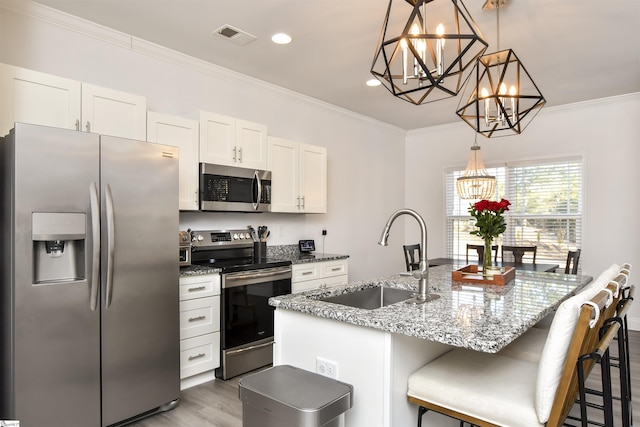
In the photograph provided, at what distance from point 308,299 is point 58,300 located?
55.4 inches

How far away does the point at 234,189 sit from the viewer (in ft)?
11.7

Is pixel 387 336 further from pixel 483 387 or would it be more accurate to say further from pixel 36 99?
pixel 36 99

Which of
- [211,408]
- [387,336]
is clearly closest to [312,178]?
[211,408]

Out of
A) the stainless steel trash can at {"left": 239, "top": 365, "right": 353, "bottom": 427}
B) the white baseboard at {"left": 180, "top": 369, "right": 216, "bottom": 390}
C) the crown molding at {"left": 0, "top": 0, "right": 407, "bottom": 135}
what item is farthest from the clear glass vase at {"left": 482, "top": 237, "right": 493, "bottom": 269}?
the crown molding at {"left": 0, "top": 0, "right": 407, "bottom": 135}

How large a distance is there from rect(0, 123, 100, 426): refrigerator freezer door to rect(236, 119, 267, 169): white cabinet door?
55.3 inches

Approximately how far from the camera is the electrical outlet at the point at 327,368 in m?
1.66

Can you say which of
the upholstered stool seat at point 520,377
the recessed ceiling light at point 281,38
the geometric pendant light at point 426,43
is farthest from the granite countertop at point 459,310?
the recessed ceiling light at point 281,38

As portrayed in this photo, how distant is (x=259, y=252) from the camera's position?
404 centimetres

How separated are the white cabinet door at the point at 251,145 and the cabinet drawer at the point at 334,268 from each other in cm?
119

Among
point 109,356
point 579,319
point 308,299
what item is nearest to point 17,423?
point 109,356

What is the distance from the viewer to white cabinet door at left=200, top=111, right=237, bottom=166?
335cm

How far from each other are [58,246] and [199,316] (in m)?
1.15

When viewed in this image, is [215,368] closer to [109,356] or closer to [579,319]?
[109,356]

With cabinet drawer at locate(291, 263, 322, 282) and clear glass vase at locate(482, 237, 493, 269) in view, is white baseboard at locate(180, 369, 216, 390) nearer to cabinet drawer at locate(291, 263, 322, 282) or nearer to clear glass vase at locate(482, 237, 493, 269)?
cabinet drawer at locate(291, 263, 322, 282)
